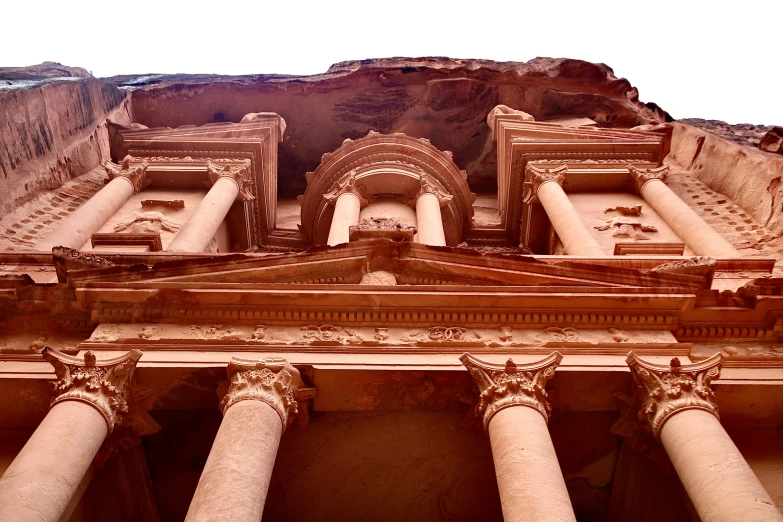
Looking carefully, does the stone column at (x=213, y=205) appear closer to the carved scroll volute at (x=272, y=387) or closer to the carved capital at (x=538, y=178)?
Result: the carved scroll volute at (x=272, y=387)

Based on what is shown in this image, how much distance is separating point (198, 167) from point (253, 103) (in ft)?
29.0

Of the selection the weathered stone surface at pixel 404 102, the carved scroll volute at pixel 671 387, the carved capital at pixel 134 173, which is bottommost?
the carved scroll volute at pixel 671 387

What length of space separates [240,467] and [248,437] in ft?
1.25

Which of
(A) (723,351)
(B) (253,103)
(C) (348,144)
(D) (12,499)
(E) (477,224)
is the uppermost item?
(B) (253,103)

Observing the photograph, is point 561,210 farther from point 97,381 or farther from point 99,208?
point 97,381

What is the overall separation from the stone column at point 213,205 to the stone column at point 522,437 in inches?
303

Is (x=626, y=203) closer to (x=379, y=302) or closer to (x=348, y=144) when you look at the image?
(x=348, y=144)

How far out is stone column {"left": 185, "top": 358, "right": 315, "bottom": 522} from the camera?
241 inches

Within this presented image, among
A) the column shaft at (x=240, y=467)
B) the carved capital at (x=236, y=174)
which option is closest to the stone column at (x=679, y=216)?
the column shaft at (x=240, y=467)

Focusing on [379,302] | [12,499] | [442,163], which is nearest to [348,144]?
[442,163]

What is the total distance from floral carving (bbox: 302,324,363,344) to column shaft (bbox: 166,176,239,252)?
544 cm

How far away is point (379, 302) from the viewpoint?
8758mm

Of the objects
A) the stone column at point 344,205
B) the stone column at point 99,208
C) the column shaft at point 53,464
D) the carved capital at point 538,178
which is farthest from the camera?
the carved capital at point 538,178

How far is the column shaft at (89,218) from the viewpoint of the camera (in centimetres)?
1398
